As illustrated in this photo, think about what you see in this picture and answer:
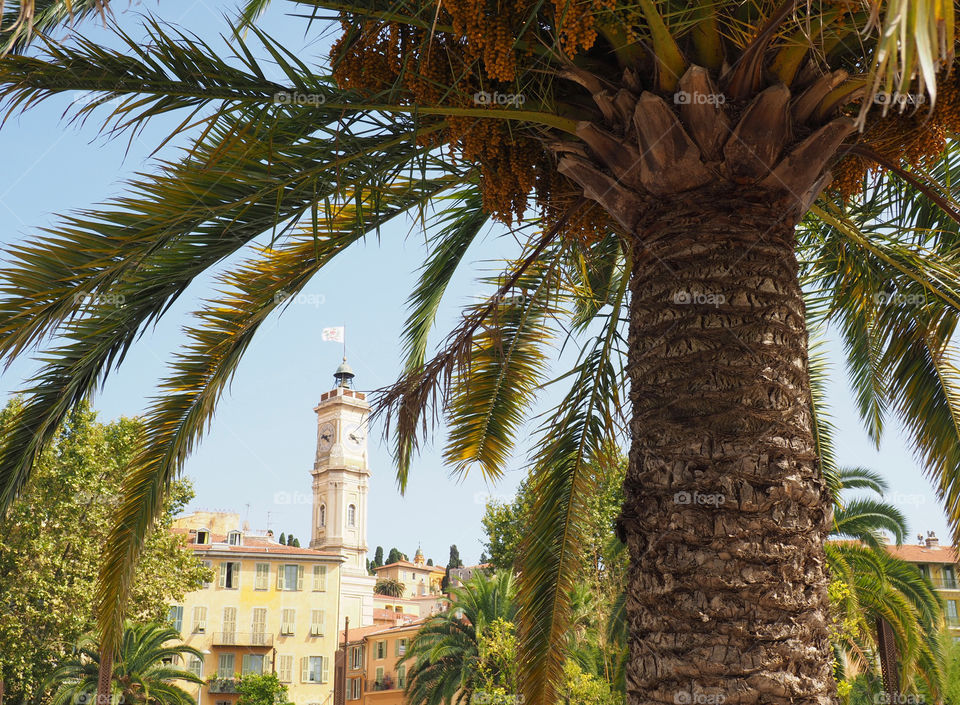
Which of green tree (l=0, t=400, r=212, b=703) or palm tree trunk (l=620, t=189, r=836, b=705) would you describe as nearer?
palm tree trunk (l=620, t=189, r=836, b=705)

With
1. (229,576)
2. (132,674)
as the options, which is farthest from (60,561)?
(229,576)

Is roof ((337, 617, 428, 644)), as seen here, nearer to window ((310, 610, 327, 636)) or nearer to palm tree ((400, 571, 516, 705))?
window ((310, 610, 327, 636))

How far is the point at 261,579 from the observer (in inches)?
2135

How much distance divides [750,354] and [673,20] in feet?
5.12

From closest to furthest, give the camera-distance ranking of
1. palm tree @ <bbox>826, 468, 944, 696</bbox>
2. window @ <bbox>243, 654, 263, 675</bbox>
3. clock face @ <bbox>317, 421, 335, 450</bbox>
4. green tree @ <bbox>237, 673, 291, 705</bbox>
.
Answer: palm tree @ <bbox>826, 468, 944, 696</bbox>, green tree @ <bbox>237, 673, 291, 705</bbox>, window @ <bbox>243, 654, 263, 675</bbox>, clock face @ <bbox>317, 421, 335, 450</bbox>

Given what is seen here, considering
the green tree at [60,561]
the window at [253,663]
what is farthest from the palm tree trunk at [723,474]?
the window at [253,663]

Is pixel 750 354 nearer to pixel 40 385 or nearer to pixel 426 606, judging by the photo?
pixel 40 385

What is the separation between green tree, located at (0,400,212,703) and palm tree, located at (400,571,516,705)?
942cm

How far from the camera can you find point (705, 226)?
4176 mm

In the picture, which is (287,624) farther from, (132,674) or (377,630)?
(132,674)

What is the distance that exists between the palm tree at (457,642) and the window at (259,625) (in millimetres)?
22914

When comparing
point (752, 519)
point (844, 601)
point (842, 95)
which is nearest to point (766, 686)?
point (752, 519)

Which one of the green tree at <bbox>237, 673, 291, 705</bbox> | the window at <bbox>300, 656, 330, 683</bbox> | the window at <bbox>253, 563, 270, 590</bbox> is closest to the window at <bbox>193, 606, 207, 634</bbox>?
the window at <bbox>253, 563, 270, 590</bbox>

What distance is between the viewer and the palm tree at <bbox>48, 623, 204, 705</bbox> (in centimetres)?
2814
